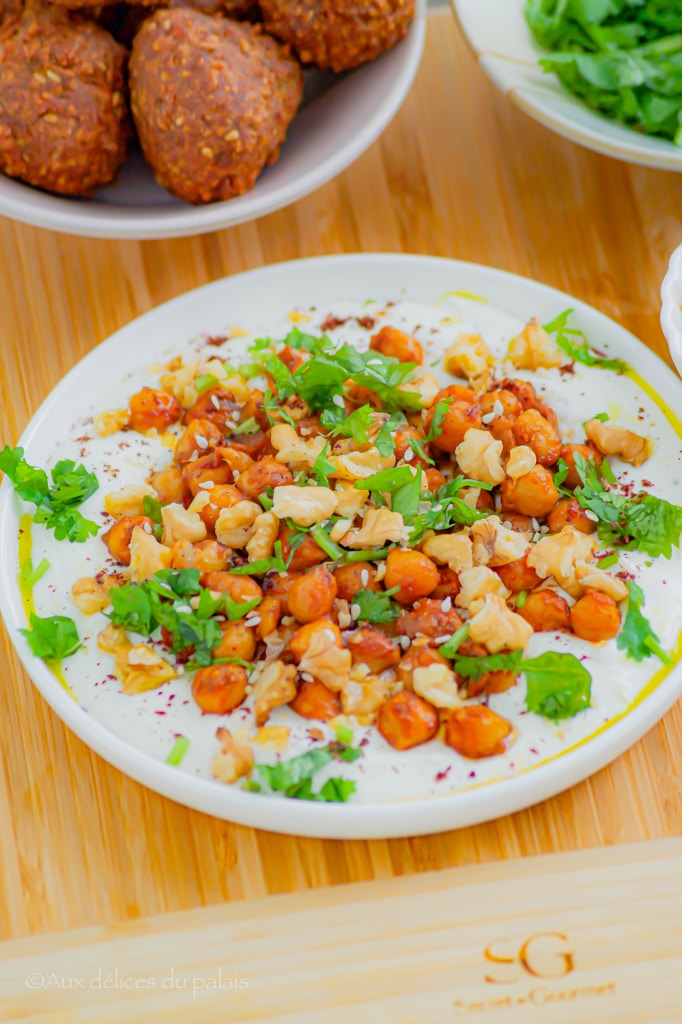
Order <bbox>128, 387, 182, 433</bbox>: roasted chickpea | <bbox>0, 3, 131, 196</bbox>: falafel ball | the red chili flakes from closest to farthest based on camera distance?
<bbox>0, 3, 131, 196</bbox>: falafel ball < <bbox>128, 387, 182, 433</bbox>: roasted chickpea < the red chili flakes

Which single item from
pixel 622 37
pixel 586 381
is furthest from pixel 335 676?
pixel 622 37

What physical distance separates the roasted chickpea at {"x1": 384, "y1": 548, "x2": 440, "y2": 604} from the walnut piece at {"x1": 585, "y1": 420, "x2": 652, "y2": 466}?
478 millimetres

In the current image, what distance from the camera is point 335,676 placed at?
192 centimetres

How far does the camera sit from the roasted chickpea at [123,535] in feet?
6.89

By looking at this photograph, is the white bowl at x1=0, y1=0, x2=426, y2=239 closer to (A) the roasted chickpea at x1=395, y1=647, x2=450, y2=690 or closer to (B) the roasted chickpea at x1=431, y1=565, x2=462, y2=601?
(B) the roasted chickpea at x1=431, y1=565, x2=462, y2=601

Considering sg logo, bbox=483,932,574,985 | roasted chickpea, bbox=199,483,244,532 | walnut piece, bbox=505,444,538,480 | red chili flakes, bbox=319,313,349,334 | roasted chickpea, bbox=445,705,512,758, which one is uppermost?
red chili flakes, bbox=319,313,349,334

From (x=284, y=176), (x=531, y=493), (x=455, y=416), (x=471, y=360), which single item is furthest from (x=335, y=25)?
(x=531, y=493)

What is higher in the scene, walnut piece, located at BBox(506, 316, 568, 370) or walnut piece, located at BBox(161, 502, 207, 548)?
walnut piece, located at BBox(506, 316, 568, 370)

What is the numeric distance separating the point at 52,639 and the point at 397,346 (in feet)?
3.19

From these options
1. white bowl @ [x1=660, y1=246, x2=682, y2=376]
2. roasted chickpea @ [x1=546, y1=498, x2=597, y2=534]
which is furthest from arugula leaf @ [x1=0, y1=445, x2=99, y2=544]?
white bowl @ [x1=660, y1=246, x2=682, y2=376]

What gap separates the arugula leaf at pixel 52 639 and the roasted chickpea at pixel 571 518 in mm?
1002

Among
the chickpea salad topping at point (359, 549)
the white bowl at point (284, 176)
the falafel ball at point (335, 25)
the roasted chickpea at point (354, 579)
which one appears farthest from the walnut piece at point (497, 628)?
the falafel ball at point (335, 25)

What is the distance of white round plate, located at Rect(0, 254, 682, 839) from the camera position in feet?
6.09

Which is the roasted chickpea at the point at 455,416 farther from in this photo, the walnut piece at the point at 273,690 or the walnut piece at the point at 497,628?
the walnut piece at the point at 273,690
